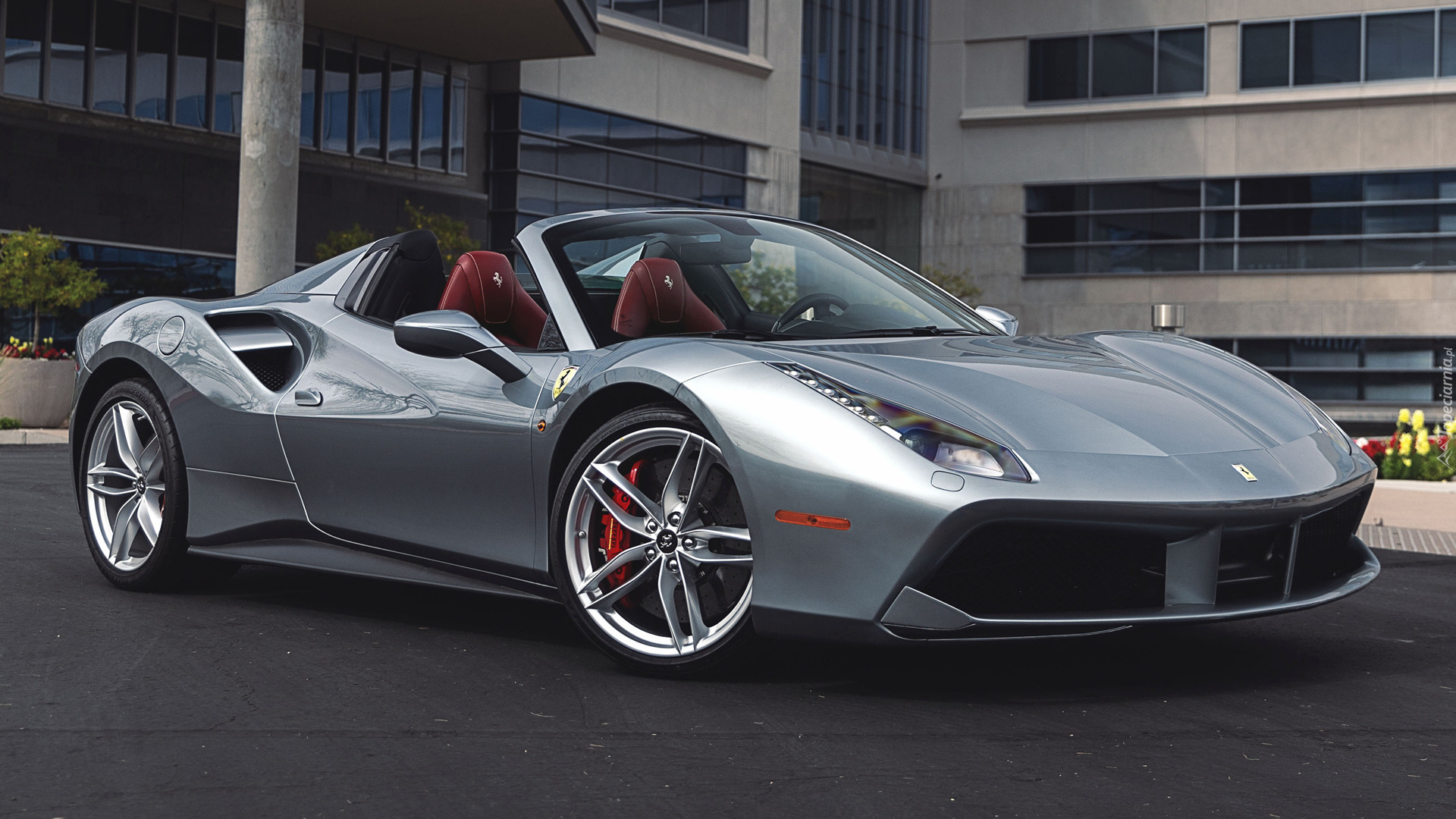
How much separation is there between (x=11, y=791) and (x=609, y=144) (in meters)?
27.1

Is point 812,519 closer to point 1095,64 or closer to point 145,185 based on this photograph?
point 145,185

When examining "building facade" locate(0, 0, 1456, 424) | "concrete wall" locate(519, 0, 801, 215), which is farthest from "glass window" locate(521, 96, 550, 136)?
"concrete wall" locate(519, 0, 801, 215)

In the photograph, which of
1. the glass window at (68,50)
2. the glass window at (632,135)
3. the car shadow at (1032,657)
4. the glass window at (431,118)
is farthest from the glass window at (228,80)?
the car shadow at (1032,657)

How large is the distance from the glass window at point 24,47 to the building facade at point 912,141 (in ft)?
0.28

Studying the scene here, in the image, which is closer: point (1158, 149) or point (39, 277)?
point (39, 277)

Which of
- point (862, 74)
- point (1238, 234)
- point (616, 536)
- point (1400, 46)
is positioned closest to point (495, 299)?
point (616, 536)

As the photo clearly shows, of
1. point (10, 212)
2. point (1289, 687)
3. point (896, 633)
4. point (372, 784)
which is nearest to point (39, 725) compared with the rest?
point (372, 784)

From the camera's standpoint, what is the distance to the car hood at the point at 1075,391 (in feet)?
11.7

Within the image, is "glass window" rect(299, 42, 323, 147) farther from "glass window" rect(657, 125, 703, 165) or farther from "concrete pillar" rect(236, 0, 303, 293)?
"concrete pillar" rect(236, 0, 303, 293)

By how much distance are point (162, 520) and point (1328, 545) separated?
368 centimetres

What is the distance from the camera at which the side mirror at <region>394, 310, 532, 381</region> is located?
421 cm

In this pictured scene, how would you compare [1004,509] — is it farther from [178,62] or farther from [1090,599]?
[178,62]

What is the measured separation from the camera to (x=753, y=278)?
16.0ft

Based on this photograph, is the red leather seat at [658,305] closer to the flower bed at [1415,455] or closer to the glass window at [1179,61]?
the flower bed at [1415,455]
